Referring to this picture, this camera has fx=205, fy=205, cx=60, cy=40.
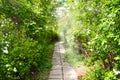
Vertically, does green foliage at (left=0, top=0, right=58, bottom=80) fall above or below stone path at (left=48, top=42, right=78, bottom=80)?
above

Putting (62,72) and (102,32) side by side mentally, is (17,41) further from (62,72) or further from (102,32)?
(102,32)

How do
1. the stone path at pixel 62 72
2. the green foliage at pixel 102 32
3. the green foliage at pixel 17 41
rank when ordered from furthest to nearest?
1. the stone path at pixel 62 72
2. the green foliage at pixel 17 41
3. the green foliage at pixel 102 32

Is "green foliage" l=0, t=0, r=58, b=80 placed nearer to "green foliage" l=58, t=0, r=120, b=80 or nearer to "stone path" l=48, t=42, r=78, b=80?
"stone path" l=48, t=42, r=78, b=80

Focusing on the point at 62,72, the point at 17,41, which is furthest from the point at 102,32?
the point at 62,72

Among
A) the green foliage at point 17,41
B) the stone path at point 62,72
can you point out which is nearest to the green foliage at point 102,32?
the stone path at point 62,72

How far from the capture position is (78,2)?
5.88 metres

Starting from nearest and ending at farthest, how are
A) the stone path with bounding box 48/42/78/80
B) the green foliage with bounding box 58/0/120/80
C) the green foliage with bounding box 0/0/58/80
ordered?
1. the green foliage with bounding box 58/0/120/80
2. the green foliage with bounding box 0/0/58/80
3. the stone path with bounding box 48/42/78/80

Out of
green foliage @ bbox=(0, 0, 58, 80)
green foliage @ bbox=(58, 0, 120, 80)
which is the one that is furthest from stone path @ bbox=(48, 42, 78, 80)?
green foliage @ bbox=(58, 0, 120, 80)

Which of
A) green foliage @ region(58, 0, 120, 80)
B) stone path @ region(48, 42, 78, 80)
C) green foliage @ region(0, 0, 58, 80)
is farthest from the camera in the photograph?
stone path @ region(48, 42, 78, 80)

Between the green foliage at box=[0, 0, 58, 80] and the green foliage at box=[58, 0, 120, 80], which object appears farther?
the green foliage at box=[0, 0, 58, 80]

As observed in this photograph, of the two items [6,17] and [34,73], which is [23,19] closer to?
[6,17]

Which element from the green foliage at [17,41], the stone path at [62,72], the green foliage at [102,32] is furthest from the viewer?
the stone path at [62,72]

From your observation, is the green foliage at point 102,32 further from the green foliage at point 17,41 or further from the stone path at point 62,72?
the green foliage at point 17,41

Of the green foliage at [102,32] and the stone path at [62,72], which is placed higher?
the green foliage at [102,32]
